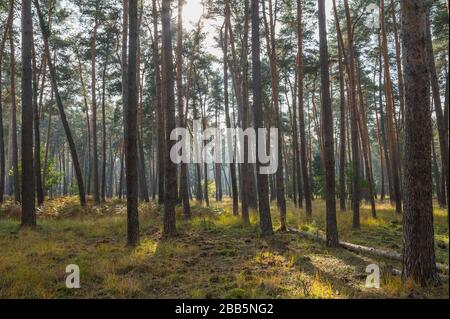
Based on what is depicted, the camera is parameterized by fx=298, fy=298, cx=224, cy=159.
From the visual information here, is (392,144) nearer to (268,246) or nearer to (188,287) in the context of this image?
(268,246)

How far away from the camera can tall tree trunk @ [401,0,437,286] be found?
4.94 m

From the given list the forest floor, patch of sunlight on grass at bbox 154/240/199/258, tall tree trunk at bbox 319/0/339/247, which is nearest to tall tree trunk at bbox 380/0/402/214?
the forest floor

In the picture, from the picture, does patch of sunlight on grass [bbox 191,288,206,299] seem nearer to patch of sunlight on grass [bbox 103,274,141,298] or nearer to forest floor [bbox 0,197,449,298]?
forest floor [bbox 0,197,449,298]

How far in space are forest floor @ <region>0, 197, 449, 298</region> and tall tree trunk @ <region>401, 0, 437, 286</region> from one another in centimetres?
46

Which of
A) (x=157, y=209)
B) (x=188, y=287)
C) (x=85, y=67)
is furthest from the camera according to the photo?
(x=85, y=67)

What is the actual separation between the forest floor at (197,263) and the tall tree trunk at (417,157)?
46cm

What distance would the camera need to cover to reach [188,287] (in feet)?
17.9

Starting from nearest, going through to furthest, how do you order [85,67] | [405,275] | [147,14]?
[405,275] < [147,14] < [85,67]

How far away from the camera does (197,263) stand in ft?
23.5

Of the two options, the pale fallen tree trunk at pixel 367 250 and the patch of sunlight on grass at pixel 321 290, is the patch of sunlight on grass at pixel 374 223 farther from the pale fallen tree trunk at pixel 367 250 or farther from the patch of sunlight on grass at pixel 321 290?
the patch of sunlight on grass at pixel 321 290

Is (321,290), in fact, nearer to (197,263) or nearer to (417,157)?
(417,157)

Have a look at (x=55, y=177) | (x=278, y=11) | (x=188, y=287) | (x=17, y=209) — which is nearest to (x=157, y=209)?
(x=17, y=209)

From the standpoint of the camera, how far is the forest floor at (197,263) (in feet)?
16.7

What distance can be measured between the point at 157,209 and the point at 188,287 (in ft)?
34.1
